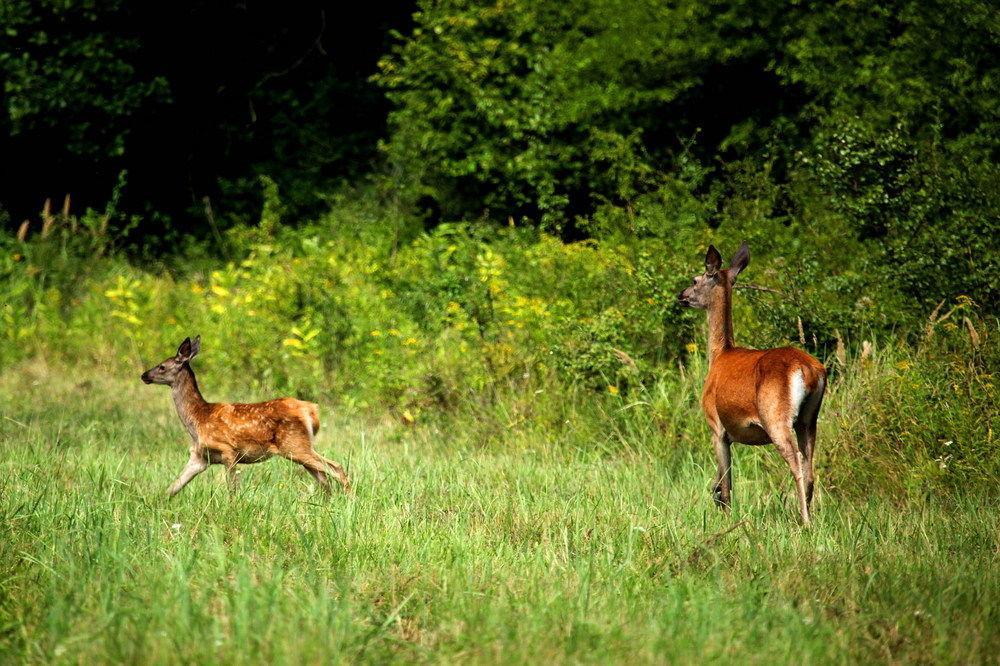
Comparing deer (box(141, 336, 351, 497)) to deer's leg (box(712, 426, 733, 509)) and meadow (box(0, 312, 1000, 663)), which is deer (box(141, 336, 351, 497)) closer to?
meadow (box(0, 312, 1000, 663))

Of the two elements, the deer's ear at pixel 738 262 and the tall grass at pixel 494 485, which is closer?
the tall grass at pixel 494 485

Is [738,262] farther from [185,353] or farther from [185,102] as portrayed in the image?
[185,102]

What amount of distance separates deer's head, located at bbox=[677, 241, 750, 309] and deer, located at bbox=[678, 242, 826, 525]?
133mm

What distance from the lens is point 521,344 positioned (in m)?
9.95

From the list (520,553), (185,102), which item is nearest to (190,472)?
(520,553)

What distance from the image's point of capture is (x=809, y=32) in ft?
50.2

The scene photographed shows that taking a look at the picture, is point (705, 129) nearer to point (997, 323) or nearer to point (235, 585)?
point (997, 323)

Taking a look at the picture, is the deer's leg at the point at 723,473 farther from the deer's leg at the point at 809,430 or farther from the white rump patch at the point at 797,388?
the white rump patch at the point at 797,388

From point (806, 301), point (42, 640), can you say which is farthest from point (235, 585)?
point (806, 301)

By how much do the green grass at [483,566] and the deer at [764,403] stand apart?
241 millimetres

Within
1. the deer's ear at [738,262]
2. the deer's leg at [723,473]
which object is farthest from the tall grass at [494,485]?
the deer's ear at [738,262]

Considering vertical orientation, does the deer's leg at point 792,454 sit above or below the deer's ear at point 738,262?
below

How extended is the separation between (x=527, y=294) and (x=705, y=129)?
6714mm

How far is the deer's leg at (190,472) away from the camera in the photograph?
6.72 m
